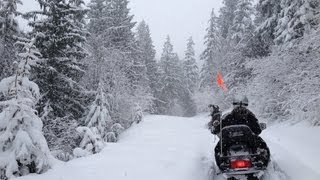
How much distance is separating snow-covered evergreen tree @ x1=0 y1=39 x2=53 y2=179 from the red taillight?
471 cm

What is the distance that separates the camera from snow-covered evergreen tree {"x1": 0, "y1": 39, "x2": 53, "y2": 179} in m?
9.20

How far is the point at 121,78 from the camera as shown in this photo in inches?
1198

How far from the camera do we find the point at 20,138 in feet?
30.4

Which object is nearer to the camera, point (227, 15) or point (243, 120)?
point (243, 120)

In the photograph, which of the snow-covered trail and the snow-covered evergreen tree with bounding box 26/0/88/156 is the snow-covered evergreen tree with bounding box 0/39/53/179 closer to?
the snow-covered trail

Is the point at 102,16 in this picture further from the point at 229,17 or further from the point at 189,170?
the point at 189,170

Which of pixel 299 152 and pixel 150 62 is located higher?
pixel 150 62

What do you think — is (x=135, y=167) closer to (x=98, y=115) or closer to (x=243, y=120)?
(x=243, y=120)

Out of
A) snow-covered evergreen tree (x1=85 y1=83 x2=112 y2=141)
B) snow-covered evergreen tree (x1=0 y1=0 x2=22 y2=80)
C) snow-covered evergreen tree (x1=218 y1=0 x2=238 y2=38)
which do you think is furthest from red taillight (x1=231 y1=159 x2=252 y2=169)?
snow-covered evergreen tree (x1=218 y1=0 x2=238 y2=38)

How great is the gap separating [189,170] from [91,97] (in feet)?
54.2

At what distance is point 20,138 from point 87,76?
18917 millimetres

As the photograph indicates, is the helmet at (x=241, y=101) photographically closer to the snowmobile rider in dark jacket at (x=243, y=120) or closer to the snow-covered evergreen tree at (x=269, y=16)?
the snowmobile rider in dark jacket at (x=243, y=120)

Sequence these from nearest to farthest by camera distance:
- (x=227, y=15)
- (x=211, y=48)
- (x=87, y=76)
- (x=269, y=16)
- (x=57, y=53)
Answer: (x=57, y=53) < (x=269, y=16) < (x=87, y=76) < (x=227, y=15) < (x=211, y=48)

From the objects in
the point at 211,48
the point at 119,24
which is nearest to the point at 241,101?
the point at 119,24
